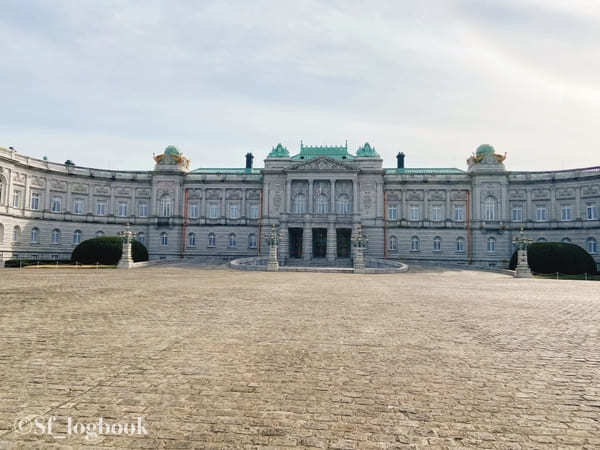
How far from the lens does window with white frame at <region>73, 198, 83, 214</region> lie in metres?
60.7

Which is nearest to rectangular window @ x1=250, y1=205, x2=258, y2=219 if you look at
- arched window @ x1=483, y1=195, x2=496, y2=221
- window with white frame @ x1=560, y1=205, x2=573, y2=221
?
arched window @ x1=483, y1=195, x2=496, y2=221

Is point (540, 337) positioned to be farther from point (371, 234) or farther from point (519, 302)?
point (371, 234)

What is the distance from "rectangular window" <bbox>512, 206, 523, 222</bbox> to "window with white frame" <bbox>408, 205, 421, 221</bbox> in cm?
1414

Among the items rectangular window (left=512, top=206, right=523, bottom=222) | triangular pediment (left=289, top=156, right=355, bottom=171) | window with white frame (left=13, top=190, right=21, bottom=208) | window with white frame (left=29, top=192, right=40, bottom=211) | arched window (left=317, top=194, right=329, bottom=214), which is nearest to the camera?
window with white frame (left=13, top=190, right=21, bottom=208)

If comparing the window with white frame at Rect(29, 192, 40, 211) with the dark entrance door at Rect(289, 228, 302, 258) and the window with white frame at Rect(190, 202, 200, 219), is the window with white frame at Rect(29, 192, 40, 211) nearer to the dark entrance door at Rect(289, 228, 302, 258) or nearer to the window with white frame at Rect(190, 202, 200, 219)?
the window with white frame at Rect(190, 202, 200, 219)

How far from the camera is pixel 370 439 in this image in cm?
471

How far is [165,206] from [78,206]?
523 inches

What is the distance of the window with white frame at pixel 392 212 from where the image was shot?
62.1 m

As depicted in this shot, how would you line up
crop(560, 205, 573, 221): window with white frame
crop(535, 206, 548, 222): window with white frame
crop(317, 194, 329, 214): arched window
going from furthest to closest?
crop(317, 194, 329, 214): arched window
crop(535, 206, 548, 222): window with white frame
crop(560, 205, 573, 221): window with white frame

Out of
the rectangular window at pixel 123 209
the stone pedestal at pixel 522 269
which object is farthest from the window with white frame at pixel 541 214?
the rectangular window at pixel 123 209

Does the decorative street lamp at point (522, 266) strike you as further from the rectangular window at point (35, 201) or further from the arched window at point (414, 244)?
the rectangular window at point (35, 201)

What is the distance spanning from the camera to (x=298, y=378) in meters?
6.76

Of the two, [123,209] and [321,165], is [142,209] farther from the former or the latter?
[321,165]

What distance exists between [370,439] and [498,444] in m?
1.57
